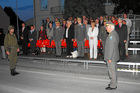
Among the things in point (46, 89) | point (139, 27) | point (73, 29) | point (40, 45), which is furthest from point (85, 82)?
point (139, 27)

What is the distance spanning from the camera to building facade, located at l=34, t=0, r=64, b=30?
124 feet

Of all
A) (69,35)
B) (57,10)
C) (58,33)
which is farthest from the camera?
(57,10)

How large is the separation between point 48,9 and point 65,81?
32.2 m

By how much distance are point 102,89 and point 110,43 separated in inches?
64.6

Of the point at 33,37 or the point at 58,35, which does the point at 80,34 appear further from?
the point at 33,37

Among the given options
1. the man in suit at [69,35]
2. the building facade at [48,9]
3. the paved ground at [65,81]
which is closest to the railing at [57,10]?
the building facade at [48,9]

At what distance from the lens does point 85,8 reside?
2984 cm

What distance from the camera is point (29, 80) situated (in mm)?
8289

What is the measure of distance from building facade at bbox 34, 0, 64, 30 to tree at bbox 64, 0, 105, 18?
717 centimetres

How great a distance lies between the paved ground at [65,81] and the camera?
22.5ft

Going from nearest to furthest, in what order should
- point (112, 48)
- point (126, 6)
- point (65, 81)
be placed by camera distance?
point (112, 48), point (65, 81), point (126, 6)

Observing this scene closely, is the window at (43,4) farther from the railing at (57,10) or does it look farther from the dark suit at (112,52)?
the dark suit at (112,52)

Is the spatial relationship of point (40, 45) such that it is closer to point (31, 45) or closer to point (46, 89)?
point (31, 45)

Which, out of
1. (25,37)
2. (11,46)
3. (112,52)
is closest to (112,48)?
(112,52)
